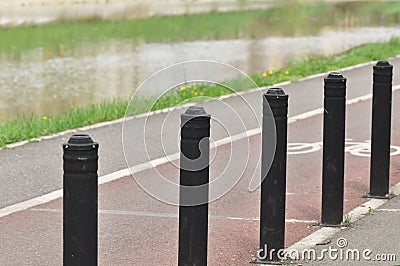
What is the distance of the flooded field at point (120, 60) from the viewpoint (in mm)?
18438

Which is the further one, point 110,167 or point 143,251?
point 110,167

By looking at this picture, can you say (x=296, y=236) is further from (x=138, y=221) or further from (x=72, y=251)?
(x=72, y=251)

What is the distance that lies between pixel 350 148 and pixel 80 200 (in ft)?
20.9

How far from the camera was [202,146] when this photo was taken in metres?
6.05

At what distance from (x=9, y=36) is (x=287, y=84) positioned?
48.3 feet

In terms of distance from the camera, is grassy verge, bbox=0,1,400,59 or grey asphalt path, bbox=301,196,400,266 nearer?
grey asphalt path, bbox=301,196,400,266

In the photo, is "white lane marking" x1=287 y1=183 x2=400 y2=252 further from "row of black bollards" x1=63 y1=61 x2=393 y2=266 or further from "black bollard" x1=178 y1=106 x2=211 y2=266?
"black bollard" x1=178 y1=106 x2=211 y2=266

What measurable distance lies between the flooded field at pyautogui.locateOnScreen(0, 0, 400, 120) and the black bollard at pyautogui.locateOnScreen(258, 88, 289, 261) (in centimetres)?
787

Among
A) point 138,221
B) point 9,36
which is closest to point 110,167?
point 138,221

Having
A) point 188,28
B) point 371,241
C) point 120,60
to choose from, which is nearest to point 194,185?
point 371,241

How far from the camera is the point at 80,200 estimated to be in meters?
5.32

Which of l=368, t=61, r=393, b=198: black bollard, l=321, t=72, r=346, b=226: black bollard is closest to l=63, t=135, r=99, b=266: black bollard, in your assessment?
l=321, t=72, r=346, b=226: black bollard

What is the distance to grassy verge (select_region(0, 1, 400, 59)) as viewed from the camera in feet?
93.8

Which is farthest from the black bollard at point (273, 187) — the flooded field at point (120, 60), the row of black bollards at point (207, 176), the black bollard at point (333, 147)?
the flooded field at point (120, 60)
